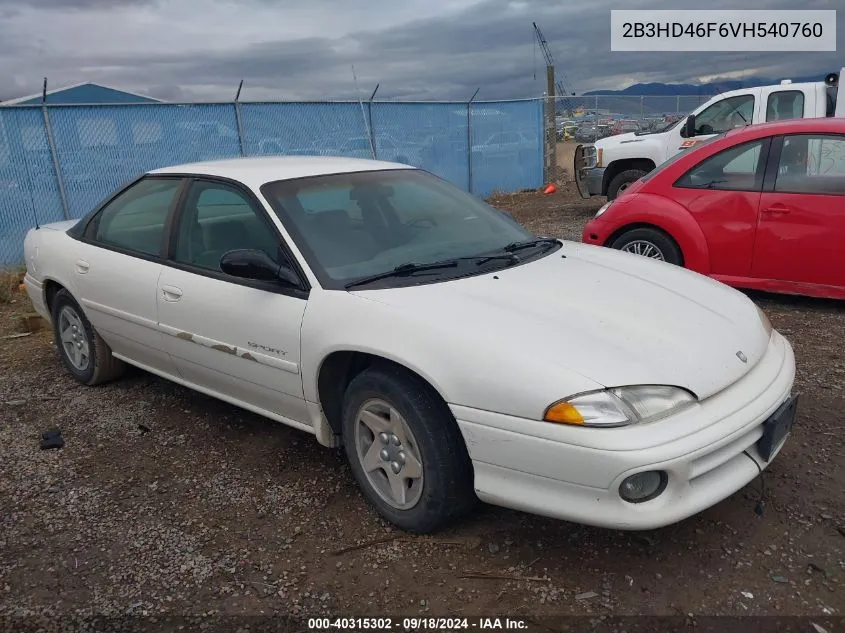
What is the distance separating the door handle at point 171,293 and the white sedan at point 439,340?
0.01 metres

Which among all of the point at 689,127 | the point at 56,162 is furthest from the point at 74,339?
the point at 689,127

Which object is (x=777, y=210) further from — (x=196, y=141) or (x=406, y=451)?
(x=196, y=141)

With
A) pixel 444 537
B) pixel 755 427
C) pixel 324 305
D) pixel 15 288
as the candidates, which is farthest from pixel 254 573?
pixel 15 288

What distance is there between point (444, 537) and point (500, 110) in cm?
1445

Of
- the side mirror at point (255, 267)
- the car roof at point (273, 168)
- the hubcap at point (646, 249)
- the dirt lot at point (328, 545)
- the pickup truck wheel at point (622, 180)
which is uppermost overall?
the car roof at point (273, 168)

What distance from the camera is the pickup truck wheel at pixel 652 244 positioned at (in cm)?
594

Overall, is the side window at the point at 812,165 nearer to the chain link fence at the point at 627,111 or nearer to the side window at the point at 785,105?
the side window at the point at 785,105

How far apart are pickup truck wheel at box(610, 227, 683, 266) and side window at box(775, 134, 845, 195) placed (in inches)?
35.3

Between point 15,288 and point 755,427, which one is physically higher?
point 755,427

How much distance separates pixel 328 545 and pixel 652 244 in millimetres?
4140

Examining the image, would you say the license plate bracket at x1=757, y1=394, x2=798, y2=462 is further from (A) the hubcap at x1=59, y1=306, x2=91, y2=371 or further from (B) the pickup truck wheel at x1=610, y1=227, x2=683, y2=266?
(A) the hubcap at x1=59, y1=306, x2=91, y2=371

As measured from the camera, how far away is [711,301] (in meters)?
3.18

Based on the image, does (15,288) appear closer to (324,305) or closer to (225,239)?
(225,239)

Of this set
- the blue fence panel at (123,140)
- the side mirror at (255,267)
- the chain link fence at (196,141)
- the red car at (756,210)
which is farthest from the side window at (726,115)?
the side mirror at (255,267)
